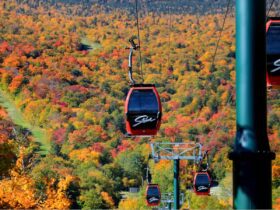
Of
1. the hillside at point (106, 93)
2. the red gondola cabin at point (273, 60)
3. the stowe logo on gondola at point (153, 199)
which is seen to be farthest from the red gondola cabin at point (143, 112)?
the hillside at point (106, 93)

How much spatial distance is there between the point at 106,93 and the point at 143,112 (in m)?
83.2

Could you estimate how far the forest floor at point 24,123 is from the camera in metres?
79.5

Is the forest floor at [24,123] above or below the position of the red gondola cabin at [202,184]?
above

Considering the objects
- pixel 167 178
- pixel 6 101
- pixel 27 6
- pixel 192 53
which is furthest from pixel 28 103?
pixel 167 178

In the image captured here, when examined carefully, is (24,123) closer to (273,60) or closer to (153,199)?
(153,199)

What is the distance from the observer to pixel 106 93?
92188mm

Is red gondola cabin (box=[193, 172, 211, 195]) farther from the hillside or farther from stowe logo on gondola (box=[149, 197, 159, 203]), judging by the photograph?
the hillside

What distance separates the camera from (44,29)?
116312mm

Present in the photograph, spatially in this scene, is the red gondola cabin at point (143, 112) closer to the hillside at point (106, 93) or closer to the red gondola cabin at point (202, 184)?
the red gondola cabin at point (202, 184)

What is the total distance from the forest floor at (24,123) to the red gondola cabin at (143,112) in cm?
6493

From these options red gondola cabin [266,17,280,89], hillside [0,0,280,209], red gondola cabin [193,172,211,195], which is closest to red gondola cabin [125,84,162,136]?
red gondola cabin [266,17,280,89]

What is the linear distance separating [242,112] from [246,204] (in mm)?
429

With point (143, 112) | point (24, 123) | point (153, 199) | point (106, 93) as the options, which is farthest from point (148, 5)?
point (143, 112)

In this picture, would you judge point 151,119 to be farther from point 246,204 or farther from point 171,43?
point 171,43
